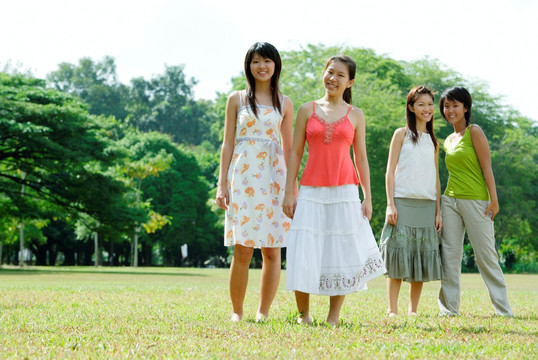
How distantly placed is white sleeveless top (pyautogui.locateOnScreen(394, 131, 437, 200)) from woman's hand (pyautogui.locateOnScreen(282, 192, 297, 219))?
173 cm

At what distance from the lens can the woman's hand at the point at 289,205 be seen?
603 cm

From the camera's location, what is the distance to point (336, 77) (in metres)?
6.16

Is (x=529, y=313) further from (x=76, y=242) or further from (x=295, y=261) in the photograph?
(x=76, y=242)

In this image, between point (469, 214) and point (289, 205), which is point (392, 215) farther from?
point (289, 205)

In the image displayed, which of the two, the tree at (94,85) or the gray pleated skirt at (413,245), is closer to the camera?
the gray pleated skirt at (413,245)

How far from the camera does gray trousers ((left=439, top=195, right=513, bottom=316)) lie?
732 cm

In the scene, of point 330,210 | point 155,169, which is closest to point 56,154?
point 155,169

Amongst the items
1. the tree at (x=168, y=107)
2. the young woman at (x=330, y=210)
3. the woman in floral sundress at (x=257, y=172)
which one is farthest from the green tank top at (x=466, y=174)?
the tree at (x=168, y=107)

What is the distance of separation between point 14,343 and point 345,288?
2.57 metres

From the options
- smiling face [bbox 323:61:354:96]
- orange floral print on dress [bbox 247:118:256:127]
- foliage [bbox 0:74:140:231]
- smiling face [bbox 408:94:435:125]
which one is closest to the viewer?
smiling face [bbox 323:61:354:96]

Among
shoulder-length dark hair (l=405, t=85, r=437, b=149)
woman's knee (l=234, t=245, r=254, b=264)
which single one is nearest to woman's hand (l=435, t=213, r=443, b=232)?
shoulder-length dark hair (l=405, t=85, r=437, b=149)

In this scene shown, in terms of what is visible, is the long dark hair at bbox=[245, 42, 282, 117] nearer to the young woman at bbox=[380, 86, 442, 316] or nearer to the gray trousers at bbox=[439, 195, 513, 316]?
the young woman at bbox=[380, 86, 442, 316]

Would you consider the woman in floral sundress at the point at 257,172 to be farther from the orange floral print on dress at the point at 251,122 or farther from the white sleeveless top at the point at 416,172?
the white sleeveless top at the point at 416,172

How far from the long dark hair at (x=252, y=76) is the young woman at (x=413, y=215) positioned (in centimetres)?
160
